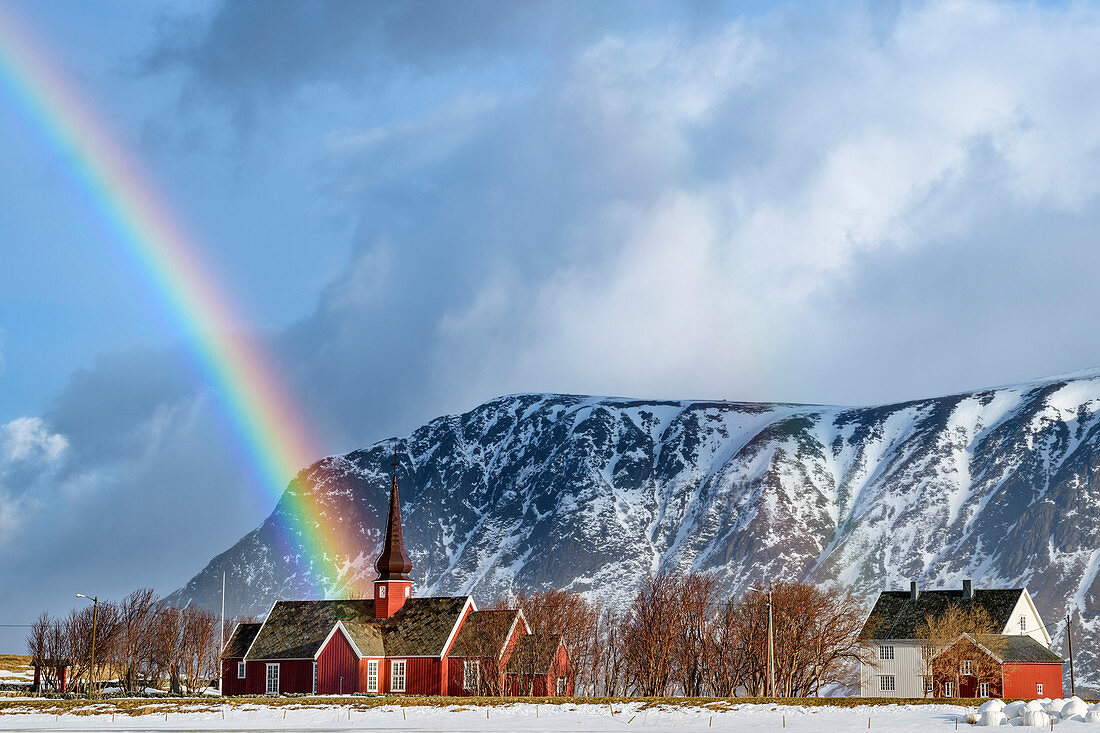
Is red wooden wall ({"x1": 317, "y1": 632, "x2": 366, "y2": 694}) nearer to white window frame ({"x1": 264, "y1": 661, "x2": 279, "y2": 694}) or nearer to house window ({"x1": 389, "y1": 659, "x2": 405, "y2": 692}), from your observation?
house window ({"x1": 389, "y1": 659, "x2": 405, "y2": 692})

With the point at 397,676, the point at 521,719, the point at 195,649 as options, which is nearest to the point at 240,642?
the point at 397,676

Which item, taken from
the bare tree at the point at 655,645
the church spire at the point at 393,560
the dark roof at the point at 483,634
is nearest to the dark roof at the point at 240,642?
the church spire at the point at 393,560

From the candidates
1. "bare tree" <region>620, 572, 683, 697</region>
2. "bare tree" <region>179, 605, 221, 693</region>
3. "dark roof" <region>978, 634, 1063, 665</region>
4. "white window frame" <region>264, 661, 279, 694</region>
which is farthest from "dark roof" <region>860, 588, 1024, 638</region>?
"bare tree" <region>179, 605, 221, 693</region>

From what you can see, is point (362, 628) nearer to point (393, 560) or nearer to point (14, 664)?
point (393, 560)

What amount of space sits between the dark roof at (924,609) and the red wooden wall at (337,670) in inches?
1831

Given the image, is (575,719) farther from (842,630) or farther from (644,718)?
(842,630)

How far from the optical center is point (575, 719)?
234 feet

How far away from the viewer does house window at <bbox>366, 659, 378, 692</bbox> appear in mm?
104938

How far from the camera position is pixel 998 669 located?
100688mm

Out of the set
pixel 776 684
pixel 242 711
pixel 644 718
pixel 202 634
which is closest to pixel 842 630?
pixel 776 684

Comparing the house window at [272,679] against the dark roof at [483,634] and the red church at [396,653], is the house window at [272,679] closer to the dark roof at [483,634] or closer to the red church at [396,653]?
the red church at [396,653]

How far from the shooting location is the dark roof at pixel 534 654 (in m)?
103

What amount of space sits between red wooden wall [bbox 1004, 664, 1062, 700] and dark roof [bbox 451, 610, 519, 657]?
40917mm

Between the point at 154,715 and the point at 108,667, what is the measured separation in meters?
68.0
